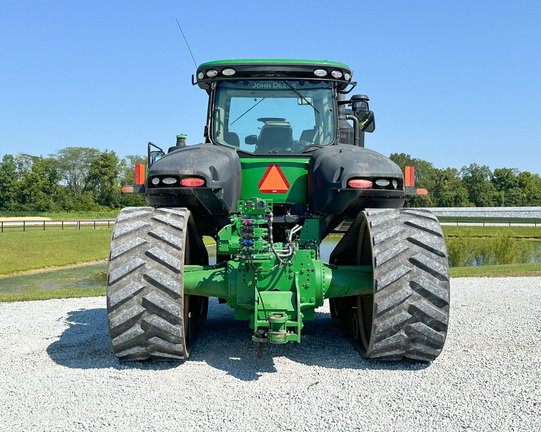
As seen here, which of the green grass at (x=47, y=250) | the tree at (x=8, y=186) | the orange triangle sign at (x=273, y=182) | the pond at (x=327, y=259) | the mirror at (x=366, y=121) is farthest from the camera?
the tree at (x=8, y=186)

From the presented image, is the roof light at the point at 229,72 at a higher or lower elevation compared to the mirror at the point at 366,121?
higher

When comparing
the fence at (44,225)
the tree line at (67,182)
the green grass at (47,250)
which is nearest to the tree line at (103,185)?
the tree line at (67,182)

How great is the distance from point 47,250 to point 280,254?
979 inches

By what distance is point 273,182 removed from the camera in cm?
564

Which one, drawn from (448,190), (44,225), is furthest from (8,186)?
(448,190)

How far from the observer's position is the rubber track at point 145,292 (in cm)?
447

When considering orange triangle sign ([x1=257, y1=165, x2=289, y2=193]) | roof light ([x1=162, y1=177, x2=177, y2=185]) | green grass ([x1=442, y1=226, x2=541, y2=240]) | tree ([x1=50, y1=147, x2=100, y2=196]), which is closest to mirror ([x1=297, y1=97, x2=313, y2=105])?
orange triangle sign ([x1=257, y1=165, x2=289, y2=193])

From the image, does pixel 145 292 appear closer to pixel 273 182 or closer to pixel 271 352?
pixel 271 352

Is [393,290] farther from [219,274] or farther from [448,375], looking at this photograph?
[219,274]

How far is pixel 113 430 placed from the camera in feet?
11.2

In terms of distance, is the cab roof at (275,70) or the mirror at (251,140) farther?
the mirror at (251,140)

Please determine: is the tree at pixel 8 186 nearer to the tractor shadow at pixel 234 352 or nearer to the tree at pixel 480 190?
the tree at pixel 480 190

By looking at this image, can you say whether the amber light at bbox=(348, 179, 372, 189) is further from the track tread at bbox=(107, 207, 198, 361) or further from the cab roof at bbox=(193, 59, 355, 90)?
the cab roof at bbox=(193, 59, 355, 90)

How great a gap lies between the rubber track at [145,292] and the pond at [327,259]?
1383cm
